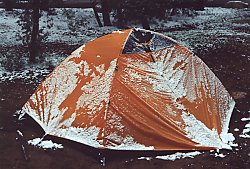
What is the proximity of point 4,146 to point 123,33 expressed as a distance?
258cm

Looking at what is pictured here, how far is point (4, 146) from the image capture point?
5.54 meters

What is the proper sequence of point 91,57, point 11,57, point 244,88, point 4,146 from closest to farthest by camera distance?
1. point 4,146
2. point 91,57
3. point 244,88
4. point 11,57

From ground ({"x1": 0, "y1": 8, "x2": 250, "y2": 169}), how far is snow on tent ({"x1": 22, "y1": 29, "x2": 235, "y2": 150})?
19 cm

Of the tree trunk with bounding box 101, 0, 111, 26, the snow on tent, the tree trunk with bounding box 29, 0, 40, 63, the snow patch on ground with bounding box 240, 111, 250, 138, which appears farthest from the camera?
the tree trunk with bounding box 101, 0, 111, 26

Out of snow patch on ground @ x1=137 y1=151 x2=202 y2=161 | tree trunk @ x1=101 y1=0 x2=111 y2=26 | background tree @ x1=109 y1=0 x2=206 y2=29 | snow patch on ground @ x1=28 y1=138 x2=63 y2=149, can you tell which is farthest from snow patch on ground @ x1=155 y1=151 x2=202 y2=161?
tree trunk @ x1=101 y1=0 x2=111 y2=26

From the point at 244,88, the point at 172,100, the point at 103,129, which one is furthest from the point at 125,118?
the point at 244,88

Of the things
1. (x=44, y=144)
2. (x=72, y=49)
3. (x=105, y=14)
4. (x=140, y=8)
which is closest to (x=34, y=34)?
(x=72, y=49)

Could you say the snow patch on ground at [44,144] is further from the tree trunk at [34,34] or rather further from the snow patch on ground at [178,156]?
the tree trunk at [34,34]

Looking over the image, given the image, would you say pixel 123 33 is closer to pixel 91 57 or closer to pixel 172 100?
pixel 91 57

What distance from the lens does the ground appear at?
5008mm

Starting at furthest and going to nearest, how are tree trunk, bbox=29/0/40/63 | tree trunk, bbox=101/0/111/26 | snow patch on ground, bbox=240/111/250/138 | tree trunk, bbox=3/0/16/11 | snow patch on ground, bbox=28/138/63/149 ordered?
tree trunk, bbox=3/0/16/11 → tree trunk, bbox=101/0/111/26 → tree trunk, bbox=29/0/40/63 → snow patch on ground, bbox=240/111/250/138 → snow patch on ground, bbox=28/138/63/149

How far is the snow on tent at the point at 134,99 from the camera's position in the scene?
512cm

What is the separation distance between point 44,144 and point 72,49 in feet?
20.2

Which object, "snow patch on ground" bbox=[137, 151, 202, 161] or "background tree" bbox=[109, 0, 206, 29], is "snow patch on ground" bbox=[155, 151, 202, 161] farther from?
"background tree" bbox=[109, 0, 206, 29]
